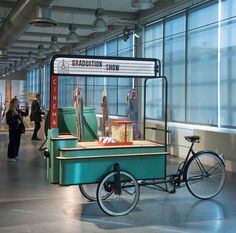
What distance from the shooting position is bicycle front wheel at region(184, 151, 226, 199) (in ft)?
16.0

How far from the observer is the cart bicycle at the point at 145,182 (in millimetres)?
4270

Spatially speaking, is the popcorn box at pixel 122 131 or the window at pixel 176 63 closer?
the popcorn box at pixel 122 131

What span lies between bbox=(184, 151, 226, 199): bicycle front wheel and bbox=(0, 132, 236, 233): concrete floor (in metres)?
0.12

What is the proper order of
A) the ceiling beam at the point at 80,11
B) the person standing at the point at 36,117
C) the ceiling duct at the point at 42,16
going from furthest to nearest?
the person standing at the point at 36,117 < the ceiling beam at the point at 80,11 < the ceiling duct at the point at 42,16

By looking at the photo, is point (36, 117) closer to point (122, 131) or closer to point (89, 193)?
point (89, 193)

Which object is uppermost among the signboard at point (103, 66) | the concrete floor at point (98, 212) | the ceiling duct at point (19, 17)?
the ceiling duct at point (19, 17)

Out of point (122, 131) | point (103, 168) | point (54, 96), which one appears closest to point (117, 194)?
point (103, 168)

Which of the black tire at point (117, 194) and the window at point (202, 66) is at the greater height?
the window at point (202, 66)

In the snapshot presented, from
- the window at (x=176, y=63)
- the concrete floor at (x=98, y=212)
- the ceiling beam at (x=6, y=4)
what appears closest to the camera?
the concrete floor at (x=98, y=212)

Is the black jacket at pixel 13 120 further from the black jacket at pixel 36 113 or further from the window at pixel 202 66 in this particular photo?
the black jacket at pixel 36 113

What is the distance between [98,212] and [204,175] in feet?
4.55

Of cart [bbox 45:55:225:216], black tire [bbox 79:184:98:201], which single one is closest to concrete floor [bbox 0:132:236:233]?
black tire [bbox 79:184:98:201]

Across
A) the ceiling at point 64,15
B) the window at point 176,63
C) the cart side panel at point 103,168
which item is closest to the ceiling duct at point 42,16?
the ceiling at point 64,15

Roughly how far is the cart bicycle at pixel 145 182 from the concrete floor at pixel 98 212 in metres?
0.12
